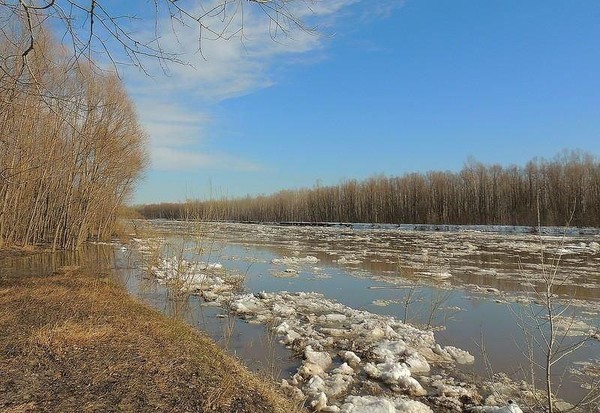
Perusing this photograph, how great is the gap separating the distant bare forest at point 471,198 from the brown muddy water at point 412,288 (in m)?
13.2

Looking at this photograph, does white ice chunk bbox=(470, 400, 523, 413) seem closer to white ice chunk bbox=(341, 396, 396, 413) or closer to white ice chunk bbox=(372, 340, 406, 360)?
white ice chunk bbox=(341, 396, 396, 413)

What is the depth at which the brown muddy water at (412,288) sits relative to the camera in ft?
21.8

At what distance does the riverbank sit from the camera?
3602 mm

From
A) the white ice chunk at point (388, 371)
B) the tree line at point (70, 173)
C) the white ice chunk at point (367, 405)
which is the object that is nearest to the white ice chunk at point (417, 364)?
the white ice chunk at point (388, 371)

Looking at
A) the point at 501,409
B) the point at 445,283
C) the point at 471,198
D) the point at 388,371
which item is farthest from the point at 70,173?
the point at 471,198

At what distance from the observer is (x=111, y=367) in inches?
169

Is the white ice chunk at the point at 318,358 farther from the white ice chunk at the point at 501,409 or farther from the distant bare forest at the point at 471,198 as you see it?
the distant bare forest at the point at 471,198

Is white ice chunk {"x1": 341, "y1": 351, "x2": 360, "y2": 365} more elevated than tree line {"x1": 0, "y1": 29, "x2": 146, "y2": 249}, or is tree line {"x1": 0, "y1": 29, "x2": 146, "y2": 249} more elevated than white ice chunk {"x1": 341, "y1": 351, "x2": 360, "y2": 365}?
tree line {"x1": 0, "y1": 29, "x2": 146, "y2": 249}

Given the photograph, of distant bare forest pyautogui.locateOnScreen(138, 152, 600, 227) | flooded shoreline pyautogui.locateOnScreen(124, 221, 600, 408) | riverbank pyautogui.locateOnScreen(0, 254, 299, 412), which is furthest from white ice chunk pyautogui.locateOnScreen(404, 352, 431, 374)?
distant bare forest pyautogui.locateOnScreen(138, 152, 600, 227)

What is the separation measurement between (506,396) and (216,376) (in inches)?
139

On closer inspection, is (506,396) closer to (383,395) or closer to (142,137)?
(383,395)

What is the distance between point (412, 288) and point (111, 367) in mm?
6512

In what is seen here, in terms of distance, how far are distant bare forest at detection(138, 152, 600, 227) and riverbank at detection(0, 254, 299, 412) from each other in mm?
22945

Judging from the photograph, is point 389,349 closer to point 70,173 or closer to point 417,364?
point 417,364
